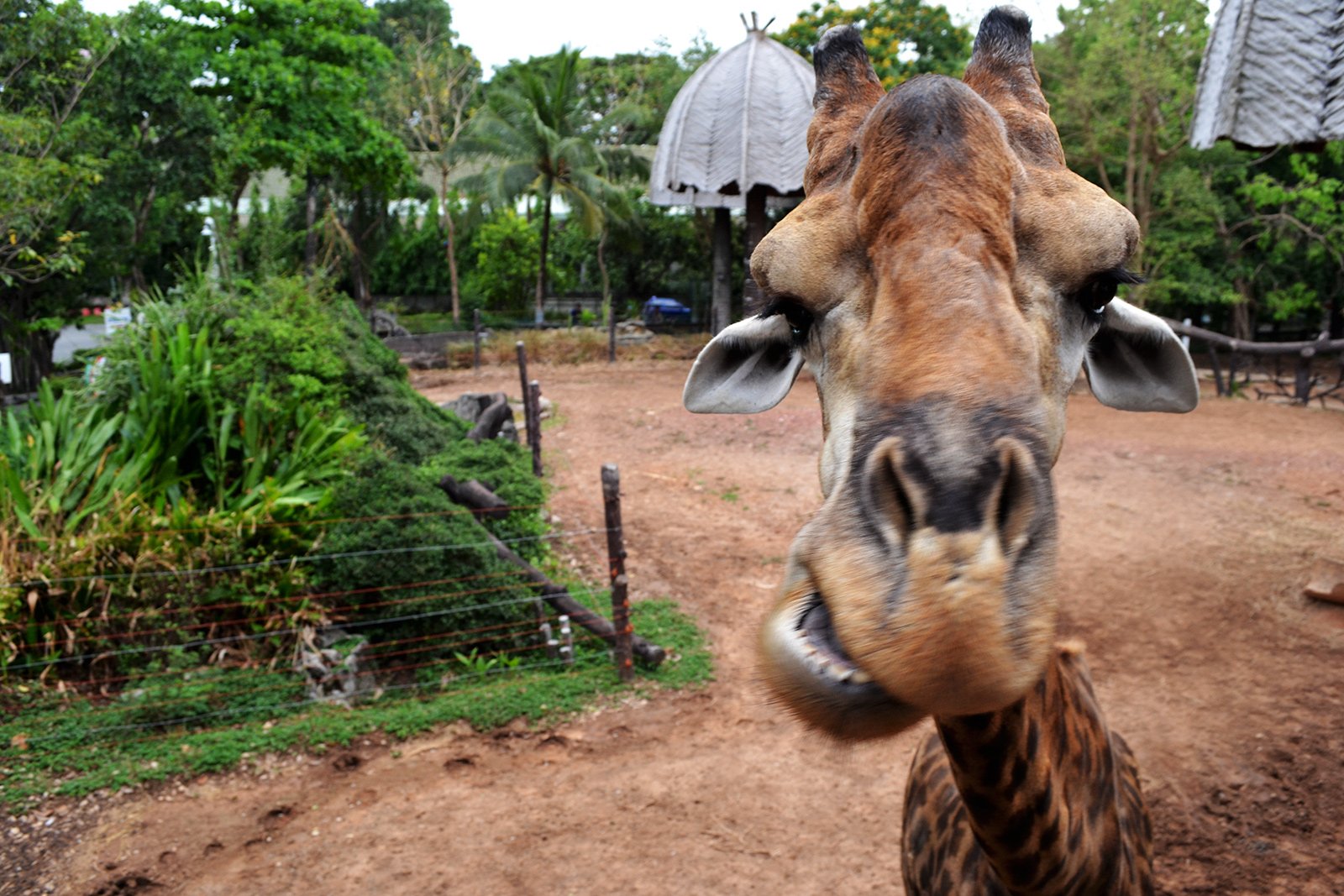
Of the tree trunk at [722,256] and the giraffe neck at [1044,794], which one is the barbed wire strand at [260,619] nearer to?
the giraffe neck at [1044,794]

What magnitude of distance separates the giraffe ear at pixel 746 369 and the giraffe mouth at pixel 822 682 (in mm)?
1076

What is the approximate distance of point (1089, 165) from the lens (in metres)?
18.2

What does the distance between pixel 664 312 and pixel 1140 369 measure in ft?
92.9

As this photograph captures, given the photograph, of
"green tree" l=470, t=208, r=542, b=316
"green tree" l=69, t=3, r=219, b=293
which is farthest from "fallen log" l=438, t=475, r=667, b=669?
"green tree" l=470, t=208, r=542, b=316

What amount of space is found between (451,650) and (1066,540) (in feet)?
17.6

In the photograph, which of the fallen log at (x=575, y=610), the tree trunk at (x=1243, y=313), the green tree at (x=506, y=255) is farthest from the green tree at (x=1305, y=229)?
the green tree at (x=506, y=255)

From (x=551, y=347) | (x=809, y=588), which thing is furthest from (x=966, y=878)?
(x=551, y=347)

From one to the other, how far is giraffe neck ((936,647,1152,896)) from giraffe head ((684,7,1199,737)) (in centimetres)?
50

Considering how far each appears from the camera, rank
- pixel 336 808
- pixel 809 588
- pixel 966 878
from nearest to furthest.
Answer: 1. pixel 809 588
2. pixel 966 878
3. pixel 336 808

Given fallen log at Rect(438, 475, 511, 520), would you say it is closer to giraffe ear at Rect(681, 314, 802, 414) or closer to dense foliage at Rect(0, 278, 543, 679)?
dense foliage at Rect(0, 278, 543, 679)

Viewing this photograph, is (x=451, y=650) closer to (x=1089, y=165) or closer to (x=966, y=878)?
(x=966, y=878)

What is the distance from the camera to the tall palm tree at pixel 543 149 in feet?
78.7

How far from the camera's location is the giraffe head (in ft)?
3.66

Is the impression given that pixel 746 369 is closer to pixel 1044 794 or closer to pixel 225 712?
pixel 1044 794
